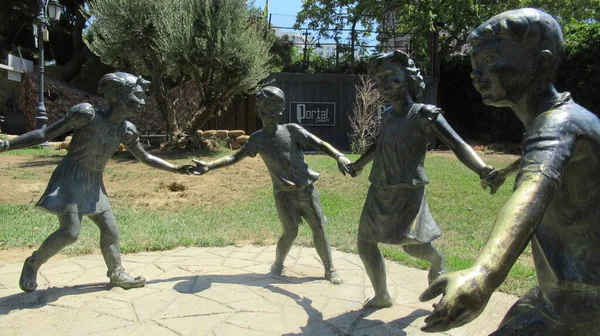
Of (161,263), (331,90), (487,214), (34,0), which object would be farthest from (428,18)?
(34,0)

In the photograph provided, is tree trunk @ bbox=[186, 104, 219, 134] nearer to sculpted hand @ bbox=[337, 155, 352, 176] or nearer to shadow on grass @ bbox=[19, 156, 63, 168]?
shadow on grass @ bbox=[19, 156, 63, 168]

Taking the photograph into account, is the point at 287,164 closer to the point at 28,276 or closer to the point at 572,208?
the point at 28,276

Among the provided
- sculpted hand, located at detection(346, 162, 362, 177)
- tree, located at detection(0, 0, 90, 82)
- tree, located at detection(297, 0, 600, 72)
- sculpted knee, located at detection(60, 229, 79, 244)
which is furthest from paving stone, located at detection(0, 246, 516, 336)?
tree, located at detection(0, 0, 90, 82)

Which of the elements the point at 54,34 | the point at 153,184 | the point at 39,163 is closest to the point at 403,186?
the point at 153,184

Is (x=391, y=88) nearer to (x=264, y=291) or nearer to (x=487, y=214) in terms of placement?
(x=264, y=291)

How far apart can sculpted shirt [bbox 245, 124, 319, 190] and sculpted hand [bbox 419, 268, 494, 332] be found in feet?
10.6

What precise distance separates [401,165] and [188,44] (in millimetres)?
10492

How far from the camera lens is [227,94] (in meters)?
13.8

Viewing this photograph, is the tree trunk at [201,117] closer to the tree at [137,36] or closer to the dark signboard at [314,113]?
the tree at [137,36]

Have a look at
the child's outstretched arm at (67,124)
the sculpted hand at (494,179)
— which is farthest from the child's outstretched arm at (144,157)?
the sculpted hand at (494,179)

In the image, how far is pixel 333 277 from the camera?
4.53m

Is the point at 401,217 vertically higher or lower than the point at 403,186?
lower

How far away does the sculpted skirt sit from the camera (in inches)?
128

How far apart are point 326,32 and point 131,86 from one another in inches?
629
